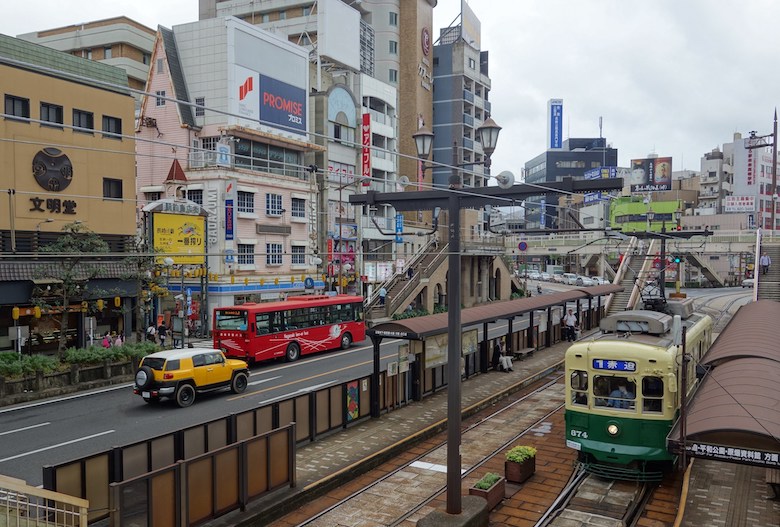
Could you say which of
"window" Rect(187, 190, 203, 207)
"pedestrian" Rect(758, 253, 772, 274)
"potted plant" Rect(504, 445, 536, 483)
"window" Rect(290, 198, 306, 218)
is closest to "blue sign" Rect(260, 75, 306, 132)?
"window" Rect(290, 198, 306, 218)

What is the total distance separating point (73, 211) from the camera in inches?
1172

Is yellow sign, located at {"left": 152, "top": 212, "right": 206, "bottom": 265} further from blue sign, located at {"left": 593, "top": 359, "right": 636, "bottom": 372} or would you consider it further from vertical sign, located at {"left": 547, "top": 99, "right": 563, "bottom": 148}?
vertical sign, located at {"left": 547, "top": 99, "right": 563, "bottom": 148}

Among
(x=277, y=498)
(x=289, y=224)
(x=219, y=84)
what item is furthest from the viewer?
(x=289, y=224)

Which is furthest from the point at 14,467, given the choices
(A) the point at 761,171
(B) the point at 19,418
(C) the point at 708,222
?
(A) the point at 761,171

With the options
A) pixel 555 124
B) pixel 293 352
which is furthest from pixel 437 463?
pixel 555 124

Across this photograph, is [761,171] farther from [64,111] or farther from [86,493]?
[86,493]

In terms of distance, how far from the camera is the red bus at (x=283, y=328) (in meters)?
27.2

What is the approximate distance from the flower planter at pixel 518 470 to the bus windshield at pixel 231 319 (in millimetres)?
16254

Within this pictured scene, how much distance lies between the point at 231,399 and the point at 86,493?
38.5 ft

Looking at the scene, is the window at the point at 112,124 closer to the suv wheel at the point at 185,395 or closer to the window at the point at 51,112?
the window at the point at 51,112

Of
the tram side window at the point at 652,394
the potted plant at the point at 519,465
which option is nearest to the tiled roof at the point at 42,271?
the potted plant at the point at 519,465

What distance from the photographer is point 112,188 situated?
Result: 104ft

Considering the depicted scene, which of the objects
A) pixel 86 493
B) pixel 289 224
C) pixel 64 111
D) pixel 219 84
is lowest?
pixel 86 493

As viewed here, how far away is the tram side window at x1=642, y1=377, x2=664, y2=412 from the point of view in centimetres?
1295
